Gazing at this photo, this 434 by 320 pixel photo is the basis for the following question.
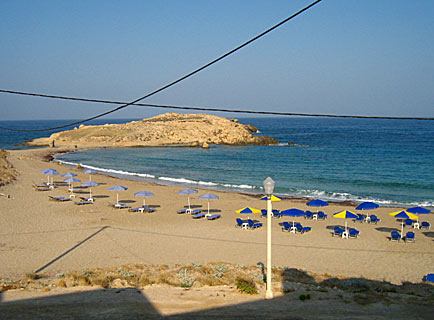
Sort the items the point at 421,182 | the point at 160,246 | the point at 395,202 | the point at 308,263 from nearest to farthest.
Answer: the point at 308,263
the point at 160,246
the point at 395,202
the point at 421,182

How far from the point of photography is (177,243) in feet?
53.6

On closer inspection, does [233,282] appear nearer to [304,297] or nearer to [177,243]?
[304,297]

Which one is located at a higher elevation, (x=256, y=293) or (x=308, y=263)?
(x=256, y=293)

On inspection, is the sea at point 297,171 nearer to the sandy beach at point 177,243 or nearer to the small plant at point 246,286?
the sandy beach at point 177,243

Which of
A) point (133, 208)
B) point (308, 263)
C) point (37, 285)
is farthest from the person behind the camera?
point (133, 208)

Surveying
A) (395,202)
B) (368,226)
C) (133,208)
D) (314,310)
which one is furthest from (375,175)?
(314,310)

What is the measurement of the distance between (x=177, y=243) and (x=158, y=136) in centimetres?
6856

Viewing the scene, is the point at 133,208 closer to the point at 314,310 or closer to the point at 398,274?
the point at 398,274

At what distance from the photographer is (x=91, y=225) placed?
63.2ft

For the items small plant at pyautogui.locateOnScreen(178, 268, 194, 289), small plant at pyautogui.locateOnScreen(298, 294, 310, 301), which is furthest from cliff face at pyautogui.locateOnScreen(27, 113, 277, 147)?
small plant at pyautogui.locateOnScreen(298, 294, 310, 301)

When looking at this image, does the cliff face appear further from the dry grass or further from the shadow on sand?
the shadow on sand

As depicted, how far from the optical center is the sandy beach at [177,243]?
13531 mm

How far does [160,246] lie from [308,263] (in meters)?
5.65

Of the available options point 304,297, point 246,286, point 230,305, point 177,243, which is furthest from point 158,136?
point 230,305
